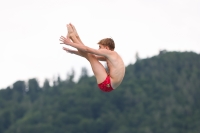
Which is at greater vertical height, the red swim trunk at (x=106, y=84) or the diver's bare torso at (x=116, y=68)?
the diver's bare torso at (x=116, y=68)

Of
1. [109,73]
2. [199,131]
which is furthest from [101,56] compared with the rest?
[199,131]

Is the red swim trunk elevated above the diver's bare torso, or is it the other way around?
the diver's bare torso

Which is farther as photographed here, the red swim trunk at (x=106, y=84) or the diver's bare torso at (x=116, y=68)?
the red swim trunk at (x=106, y=84)

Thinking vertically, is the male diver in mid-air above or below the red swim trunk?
above

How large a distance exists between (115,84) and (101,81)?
0.42 metres

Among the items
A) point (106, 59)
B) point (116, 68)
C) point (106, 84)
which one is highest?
point (106, 59)

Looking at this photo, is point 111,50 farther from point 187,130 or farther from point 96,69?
point 187,130

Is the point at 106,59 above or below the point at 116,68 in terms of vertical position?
above

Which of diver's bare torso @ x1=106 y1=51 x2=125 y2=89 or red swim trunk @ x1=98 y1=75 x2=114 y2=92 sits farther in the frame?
red swim trunk @ x1=98 y1=75 x2=114 y2=92

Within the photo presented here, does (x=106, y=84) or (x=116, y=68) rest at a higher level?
(x=116, y=68)

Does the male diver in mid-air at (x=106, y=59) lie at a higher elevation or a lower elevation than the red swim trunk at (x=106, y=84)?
higher

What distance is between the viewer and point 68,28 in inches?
1054

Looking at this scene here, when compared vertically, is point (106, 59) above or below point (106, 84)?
above

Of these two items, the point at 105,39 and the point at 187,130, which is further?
the point at 187,130
